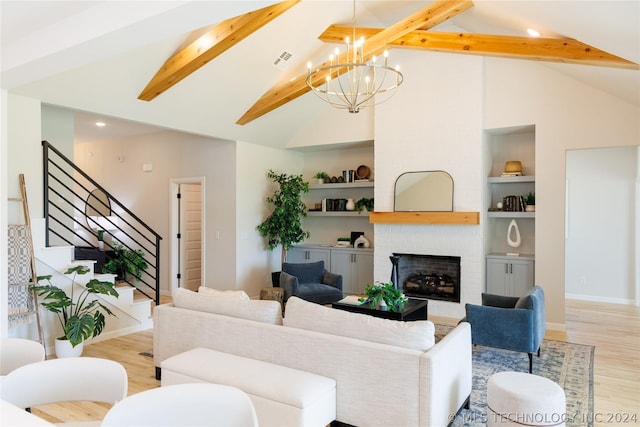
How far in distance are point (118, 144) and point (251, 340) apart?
253 inches

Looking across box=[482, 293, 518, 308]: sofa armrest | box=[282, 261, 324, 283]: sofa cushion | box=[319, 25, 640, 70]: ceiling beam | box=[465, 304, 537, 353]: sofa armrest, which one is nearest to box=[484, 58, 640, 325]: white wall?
box=[319, 25, 640, 70]: ceiling beam

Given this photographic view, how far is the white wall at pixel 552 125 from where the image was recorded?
17.4 feet

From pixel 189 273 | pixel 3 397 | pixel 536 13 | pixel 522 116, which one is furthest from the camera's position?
pixel 189 273

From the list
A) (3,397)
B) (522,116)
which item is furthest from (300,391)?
(522,116)

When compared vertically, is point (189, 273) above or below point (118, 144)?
below

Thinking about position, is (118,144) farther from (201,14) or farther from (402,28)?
(201,14)

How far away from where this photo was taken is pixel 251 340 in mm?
3092

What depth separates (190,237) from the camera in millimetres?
7809

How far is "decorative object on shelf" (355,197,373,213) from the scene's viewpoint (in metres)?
7.27

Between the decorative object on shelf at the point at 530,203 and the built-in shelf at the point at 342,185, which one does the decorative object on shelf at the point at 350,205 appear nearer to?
the built-in shelf at the point at 342,185

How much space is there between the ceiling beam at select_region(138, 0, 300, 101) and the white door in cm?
307

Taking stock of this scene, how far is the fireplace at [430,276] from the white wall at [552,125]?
3.55ft

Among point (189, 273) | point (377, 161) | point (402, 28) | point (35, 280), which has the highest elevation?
point (402, 28)

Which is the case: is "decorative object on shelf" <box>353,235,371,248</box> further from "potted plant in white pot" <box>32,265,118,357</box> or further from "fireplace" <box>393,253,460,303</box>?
"potted plant in white pot" <box>32,265,118,357</box>
